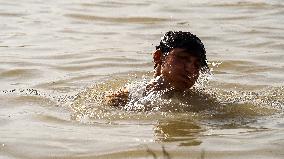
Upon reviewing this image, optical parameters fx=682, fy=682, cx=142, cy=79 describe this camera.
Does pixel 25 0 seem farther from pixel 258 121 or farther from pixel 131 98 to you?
pixel 258 121

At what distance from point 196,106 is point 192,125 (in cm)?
72

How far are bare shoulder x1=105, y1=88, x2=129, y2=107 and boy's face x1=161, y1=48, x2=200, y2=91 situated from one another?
0.47m

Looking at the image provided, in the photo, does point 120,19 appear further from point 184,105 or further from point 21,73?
point 184,105

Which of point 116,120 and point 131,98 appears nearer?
point 116,120

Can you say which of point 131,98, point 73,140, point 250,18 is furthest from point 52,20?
point 73,140

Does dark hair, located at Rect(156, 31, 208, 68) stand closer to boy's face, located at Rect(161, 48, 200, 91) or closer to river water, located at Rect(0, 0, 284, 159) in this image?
boy's face, located at Rect(161, 48, 200, 91)

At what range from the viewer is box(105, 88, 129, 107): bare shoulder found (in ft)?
19.4

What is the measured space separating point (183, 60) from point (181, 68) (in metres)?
0.08

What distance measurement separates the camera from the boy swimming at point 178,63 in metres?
5.64

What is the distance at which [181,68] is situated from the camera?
18.5 ft

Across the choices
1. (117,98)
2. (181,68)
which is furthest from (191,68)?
(117,98)

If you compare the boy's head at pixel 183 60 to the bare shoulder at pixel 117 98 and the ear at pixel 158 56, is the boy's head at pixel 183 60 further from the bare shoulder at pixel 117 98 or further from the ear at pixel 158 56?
the bare shoulder at pixel 117 98

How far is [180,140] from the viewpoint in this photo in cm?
450

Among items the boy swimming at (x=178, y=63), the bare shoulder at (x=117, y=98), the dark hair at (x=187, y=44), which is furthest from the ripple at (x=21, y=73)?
the dark hair at (x=187, y=44)
